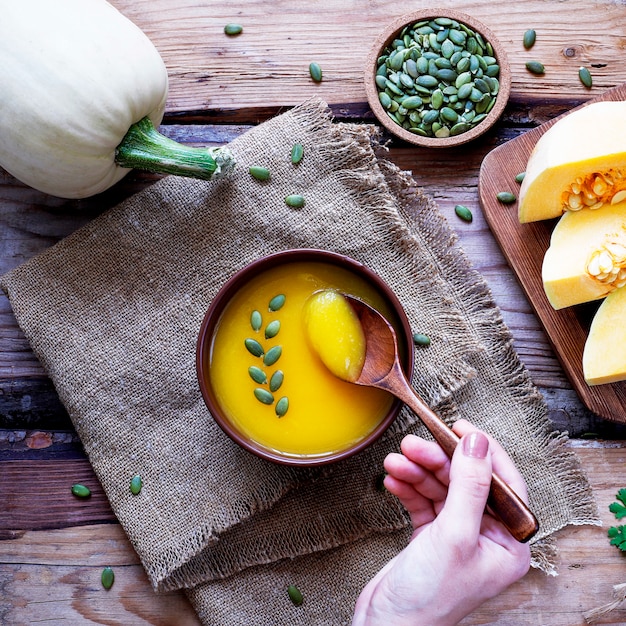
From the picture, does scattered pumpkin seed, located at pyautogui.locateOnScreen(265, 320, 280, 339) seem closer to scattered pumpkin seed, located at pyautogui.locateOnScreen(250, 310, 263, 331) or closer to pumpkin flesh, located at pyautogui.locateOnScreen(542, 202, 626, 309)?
scattered pumpkin seed, located at pyautogui.locateOnScreen(250, 310, 263, 331)

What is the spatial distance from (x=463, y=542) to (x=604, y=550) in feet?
2.10

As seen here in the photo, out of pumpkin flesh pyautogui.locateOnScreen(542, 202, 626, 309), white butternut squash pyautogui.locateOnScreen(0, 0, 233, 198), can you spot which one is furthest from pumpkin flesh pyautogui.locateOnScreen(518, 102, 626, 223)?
white butternut squash pyautogui.locateOnScreen(0, 0, 233, 198)

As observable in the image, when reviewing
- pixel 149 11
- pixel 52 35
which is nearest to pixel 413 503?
pixel 52 35

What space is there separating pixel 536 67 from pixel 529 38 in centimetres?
7

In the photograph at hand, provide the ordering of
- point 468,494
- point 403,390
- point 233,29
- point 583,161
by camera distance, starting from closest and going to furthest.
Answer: point 468,494
point 403,390
point 583,161
point 233,29

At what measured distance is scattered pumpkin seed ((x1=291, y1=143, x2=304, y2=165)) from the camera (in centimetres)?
146

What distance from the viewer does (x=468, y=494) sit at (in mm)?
1079

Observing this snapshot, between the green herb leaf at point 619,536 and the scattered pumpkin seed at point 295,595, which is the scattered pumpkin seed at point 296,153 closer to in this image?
the scattered pumpkin seed at point 295,595

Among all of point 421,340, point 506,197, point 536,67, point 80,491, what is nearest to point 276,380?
point 421,340

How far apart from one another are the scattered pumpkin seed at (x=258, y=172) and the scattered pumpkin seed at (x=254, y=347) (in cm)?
38

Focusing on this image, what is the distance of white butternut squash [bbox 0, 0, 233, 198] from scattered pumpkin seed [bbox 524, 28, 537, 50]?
33.5 inches

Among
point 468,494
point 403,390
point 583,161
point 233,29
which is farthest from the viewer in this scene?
point 233,29

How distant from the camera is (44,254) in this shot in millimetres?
1461

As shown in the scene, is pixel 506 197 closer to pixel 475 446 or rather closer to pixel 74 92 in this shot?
pixel 475 446
